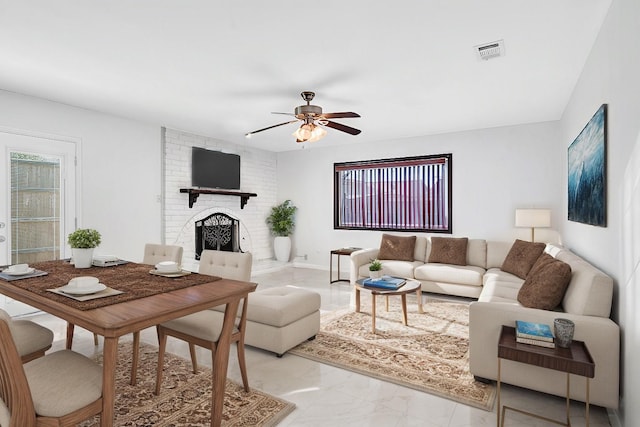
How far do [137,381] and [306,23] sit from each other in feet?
9.12

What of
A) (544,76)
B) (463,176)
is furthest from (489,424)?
(463,176)

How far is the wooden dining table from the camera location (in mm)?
1438

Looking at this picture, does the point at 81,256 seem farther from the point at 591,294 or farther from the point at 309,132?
the point at 591,294

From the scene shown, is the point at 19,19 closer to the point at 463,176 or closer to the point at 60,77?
the point at 60,77

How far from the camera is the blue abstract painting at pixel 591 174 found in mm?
2391

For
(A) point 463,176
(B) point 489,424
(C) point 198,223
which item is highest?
(A) point 463,176

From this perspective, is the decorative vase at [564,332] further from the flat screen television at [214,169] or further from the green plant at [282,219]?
the green plant at [282,219]

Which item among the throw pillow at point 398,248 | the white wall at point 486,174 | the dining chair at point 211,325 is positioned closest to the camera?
the dining chair at point 211,325

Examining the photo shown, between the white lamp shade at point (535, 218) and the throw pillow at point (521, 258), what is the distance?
0.31 metres

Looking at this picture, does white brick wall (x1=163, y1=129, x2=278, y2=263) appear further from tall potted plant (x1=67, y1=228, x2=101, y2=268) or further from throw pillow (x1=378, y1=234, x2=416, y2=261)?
tall potted plant (x1=67, y1=228, x2=101, y2=268)

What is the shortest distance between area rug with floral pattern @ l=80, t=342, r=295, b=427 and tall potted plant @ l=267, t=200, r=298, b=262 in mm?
4686

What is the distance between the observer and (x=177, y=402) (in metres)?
2.22

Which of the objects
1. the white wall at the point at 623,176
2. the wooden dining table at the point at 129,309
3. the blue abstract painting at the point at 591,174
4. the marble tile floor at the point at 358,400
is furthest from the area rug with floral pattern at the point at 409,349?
the blue abstract painting at the point at 591,174

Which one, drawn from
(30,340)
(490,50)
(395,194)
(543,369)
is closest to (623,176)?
(543,369)
